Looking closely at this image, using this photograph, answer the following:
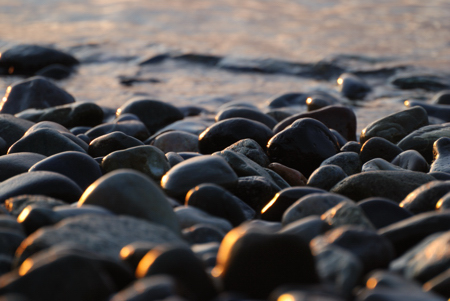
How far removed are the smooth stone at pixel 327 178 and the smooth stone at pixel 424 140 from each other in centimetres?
112

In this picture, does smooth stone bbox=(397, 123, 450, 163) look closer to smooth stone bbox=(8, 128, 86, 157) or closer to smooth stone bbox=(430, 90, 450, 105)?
smooth stone bbox=(430, 90, 450, 105)

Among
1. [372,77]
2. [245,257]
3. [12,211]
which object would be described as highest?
[245,257]

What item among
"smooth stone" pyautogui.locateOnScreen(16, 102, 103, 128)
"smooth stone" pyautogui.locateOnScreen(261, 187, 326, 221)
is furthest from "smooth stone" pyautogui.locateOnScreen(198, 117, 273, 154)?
"smooth stone" pyautogui.locateOnScreen(16, 102, 103, 128)

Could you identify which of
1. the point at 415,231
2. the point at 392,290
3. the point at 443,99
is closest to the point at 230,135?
the point at 415,231

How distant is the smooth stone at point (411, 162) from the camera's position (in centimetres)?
341

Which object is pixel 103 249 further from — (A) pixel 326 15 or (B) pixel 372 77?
(A) pixel 326 15

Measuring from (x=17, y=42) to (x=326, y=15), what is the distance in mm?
5725

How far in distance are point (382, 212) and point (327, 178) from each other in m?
0.83

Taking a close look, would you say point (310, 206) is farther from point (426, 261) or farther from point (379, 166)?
point (379, 166)

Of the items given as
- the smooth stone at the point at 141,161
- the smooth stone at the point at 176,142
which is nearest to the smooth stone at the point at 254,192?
the smooth stone at the point at 141,161

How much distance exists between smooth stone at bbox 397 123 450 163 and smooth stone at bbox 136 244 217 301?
2.81 m

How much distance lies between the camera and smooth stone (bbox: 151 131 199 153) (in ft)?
13.4

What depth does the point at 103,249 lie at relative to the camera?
1.66m

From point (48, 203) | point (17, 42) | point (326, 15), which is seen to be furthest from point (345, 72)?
point (48, 203)
